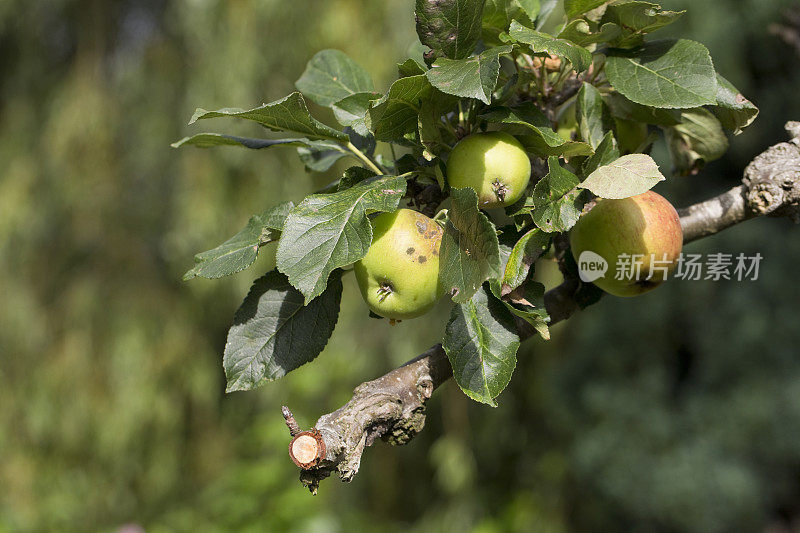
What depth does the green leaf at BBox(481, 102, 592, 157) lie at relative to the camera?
0.48 meters

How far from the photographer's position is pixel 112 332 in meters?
1.91

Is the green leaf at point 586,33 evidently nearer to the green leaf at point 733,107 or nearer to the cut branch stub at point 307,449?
the green leaf at point 733,107

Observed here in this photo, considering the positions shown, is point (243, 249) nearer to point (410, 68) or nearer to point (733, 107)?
point (410, 68)

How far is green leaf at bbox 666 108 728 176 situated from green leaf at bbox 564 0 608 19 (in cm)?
14

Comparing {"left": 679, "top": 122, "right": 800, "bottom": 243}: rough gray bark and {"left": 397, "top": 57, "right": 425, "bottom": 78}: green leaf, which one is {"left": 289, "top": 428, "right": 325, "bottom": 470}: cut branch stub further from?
{"left": 679, "top": 122, "right": 800, "bottom": 243}: rough gray bark

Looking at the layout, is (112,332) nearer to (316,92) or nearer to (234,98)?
(234,98)

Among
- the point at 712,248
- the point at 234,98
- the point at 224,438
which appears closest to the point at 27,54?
the point at 234,98

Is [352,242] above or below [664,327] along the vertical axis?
above

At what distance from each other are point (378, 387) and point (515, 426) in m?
1.89

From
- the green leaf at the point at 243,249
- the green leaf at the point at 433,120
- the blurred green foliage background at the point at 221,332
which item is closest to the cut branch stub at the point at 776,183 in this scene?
the green leaf at the point at 433,120

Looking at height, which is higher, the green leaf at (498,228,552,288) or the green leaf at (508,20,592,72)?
the green leaf at (508,20,592,72)

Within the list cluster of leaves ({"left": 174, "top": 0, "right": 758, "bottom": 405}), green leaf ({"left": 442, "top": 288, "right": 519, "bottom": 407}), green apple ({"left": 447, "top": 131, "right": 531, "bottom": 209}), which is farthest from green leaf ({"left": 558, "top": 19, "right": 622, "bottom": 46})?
green leaf ({"left": 442, "top": 288, "right": 519, "bottom": 407})

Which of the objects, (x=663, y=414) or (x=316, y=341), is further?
(x=663, y=414)

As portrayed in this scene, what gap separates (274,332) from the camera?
52 centimetres
